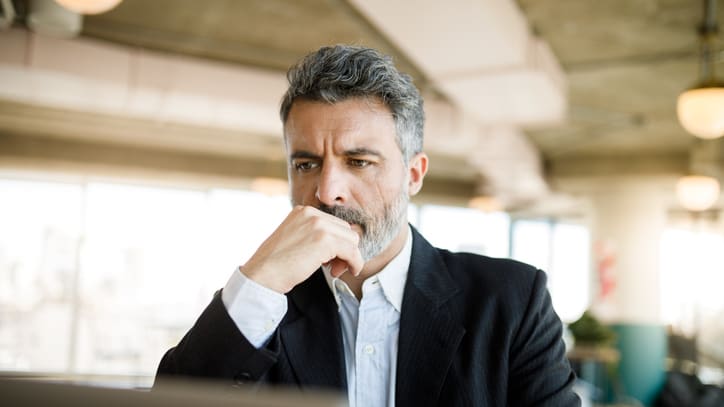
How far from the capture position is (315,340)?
138 cm

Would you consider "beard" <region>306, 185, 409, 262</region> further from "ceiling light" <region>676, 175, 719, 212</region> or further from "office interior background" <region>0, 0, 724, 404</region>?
"ceiling light" <region>676, 175, 719, 212</region>

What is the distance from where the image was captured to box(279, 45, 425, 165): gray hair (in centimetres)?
139

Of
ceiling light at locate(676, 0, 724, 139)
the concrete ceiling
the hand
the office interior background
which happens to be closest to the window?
the office interior background

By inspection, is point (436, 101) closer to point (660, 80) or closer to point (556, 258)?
point (660, 80)

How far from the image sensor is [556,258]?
54.6ft

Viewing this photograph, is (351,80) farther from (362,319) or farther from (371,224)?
(362,319)

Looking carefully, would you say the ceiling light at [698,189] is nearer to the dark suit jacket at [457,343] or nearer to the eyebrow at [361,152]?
the dark suit jacket at [457,343]

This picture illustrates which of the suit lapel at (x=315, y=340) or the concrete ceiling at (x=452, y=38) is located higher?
the concrete ceiling at (x=452, y=38)

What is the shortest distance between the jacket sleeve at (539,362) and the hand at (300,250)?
353 mm

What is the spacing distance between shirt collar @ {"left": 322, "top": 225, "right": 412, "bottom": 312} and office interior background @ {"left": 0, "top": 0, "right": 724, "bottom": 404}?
287 centimetres

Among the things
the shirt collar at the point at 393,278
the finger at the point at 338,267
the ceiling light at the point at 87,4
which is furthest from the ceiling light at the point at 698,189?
the finger at the point at 338,267

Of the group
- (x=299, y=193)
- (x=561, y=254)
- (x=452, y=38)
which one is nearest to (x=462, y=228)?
(x=561, y=254)

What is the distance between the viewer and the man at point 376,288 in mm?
1299

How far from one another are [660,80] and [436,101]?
2.18 meters
